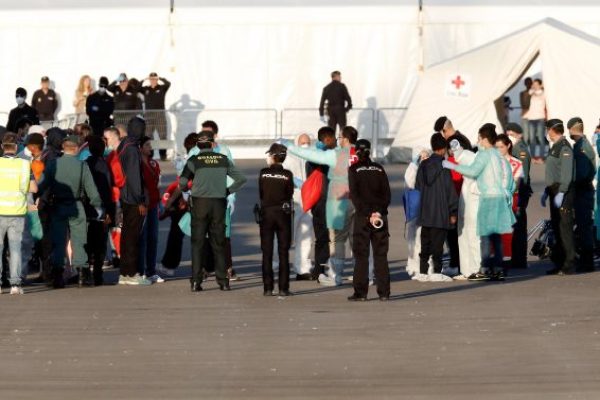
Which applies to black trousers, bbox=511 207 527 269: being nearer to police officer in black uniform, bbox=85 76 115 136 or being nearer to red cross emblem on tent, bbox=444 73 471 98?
police officer in black uniform, bbox=85 76 115 136

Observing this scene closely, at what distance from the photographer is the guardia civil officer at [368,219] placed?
16.3 m

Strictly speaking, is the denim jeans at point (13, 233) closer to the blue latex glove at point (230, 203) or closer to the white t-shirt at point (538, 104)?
the blue latex glove at point (230, 203)

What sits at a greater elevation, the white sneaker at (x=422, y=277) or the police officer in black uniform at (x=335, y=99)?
the police officer in black uniform at (x=335, y=99)

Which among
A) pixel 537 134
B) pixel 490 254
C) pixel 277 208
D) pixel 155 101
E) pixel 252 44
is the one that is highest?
pixel 252 44

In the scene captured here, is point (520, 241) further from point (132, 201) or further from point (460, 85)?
point (460, 85)

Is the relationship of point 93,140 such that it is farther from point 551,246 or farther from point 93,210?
point 551,246

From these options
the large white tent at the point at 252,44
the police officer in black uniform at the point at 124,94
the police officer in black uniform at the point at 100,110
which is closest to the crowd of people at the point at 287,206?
the police officer in black uniform at the point at 100,110

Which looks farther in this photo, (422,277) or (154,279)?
(154,279)

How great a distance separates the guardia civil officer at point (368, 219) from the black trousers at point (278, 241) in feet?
2.35

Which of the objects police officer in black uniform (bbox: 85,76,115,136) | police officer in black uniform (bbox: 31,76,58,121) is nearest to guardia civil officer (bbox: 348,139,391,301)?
police officer in black uniform (bbox: 85,76,115,136)

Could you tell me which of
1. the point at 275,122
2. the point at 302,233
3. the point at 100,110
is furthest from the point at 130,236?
the point at 275,122

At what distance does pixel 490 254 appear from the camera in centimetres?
1833

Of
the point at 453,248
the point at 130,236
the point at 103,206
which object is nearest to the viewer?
the point at 103,206

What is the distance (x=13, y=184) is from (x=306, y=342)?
446 centimetres
